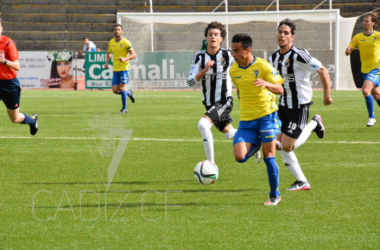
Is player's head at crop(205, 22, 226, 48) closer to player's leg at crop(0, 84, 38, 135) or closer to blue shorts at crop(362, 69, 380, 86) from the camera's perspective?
player's leg at crop(0, 84, 38, 135)

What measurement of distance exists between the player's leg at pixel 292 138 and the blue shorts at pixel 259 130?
0.72 m

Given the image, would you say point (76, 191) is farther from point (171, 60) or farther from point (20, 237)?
Result: point (171, 60)

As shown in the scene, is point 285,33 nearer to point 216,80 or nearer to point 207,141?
point 216,80

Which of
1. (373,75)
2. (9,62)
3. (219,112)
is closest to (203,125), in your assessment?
(219,112)

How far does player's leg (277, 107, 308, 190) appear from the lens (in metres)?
5.97

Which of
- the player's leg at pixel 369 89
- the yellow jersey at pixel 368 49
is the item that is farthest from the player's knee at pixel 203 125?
the yellow jersey at pixel 368 49

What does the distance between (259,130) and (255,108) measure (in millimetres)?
232

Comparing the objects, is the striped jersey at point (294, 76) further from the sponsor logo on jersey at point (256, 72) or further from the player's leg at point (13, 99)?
the player's leg at point (13, 99)

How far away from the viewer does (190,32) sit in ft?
86.6

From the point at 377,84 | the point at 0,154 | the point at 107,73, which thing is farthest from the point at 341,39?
the point at 0,154

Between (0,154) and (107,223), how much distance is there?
4.36 metres

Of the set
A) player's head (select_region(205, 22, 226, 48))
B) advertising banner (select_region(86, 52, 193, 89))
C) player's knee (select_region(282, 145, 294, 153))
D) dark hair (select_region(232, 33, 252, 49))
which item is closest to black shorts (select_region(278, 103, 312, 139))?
player's knee (select_region(282, 145, 294, 153))

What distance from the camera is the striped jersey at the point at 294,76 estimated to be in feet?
20.7

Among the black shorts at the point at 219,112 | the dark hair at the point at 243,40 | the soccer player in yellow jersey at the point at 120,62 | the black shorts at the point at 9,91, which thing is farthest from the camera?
the soccer player in yellow jersey at the point at 120,62
